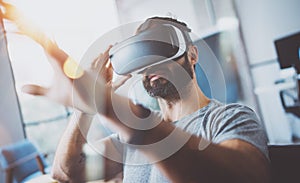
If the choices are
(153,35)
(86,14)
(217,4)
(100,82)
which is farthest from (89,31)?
(217,4)

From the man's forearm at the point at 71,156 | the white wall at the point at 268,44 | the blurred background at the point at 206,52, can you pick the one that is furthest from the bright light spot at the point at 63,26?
the white wall at the point at 268,44

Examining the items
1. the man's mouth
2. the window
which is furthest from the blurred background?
the man's mouth

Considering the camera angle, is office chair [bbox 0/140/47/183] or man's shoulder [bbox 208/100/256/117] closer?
man's shoulder [bbox 208/100/256/117]

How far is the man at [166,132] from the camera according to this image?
0.26 metres

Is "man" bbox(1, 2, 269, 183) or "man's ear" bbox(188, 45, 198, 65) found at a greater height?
"man's ear" bbox(188, 45, 198, 65)

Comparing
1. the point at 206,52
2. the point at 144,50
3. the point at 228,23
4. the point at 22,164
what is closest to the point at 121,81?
the point at 144,50

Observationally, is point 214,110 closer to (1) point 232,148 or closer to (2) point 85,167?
(1) point 232,148

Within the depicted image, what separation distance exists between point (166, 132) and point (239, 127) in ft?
0.52

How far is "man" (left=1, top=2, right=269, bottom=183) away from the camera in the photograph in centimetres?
26

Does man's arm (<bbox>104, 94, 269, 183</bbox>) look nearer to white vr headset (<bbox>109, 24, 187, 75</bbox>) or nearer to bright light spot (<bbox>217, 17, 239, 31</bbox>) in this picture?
white vr headset (<bbox>109, 24, 187, 75</bbox>)

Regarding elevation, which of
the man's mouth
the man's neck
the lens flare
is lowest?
the man's neck

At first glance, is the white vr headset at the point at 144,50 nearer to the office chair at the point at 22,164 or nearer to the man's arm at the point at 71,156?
the man's arm at the point at 71,156

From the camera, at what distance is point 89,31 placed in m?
0.52

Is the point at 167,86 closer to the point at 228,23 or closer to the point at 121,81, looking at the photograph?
the point at 121,81
